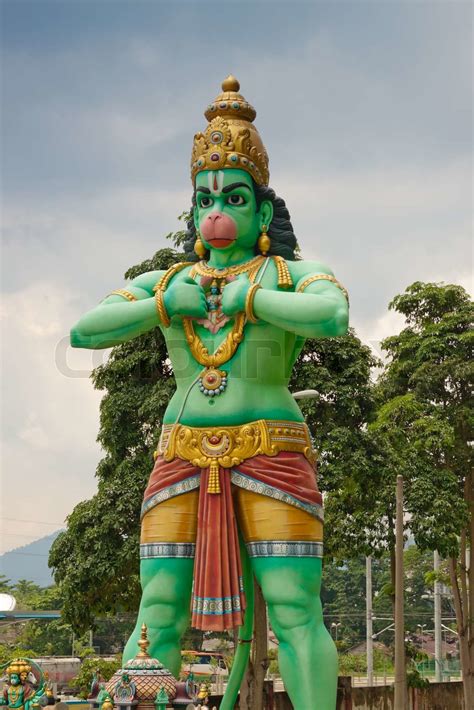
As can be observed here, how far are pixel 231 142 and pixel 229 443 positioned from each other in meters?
1.88

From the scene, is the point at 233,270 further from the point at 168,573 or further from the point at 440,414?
the point at 440,414

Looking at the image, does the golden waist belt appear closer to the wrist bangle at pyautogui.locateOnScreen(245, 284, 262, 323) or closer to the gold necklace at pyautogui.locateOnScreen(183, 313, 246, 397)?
the gold necklace at pyautogui.locateOnScreen(183, 313, 246, 397)

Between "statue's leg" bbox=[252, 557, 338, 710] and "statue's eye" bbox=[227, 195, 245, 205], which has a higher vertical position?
"statue's eye" bbox=[227, 195, 245, 205]

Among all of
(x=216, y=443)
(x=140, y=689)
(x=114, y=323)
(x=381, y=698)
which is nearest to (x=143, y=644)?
(x=140, y=689)

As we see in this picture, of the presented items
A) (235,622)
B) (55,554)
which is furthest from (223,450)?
(55,554)

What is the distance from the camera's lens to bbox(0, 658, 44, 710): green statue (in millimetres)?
6801

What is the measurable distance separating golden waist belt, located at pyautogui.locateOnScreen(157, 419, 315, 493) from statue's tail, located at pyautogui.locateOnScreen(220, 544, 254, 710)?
0.60 meters

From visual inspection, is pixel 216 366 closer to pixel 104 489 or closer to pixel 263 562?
pixel 263 562

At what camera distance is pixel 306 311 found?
6.18 m

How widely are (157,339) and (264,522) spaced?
9462mm

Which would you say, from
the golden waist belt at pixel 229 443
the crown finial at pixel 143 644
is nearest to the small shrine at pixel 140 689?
the crown finial at pixel 143 644

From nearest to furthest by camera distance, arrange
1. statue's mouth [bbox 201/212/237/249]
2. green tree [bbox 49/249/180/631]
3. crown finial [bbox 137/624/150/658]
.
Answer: crown finial [bbox 137/624/150/658]
statue's mouth [bbox 201/212/237/249]
green tree [bbox 49/249/180/631]

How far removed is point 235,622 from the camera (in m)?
6.30

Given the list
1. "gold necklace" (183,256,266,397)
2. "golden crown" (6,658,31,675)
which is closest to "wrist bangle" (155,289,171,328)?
"gold necklace" (183,256,266,397)
